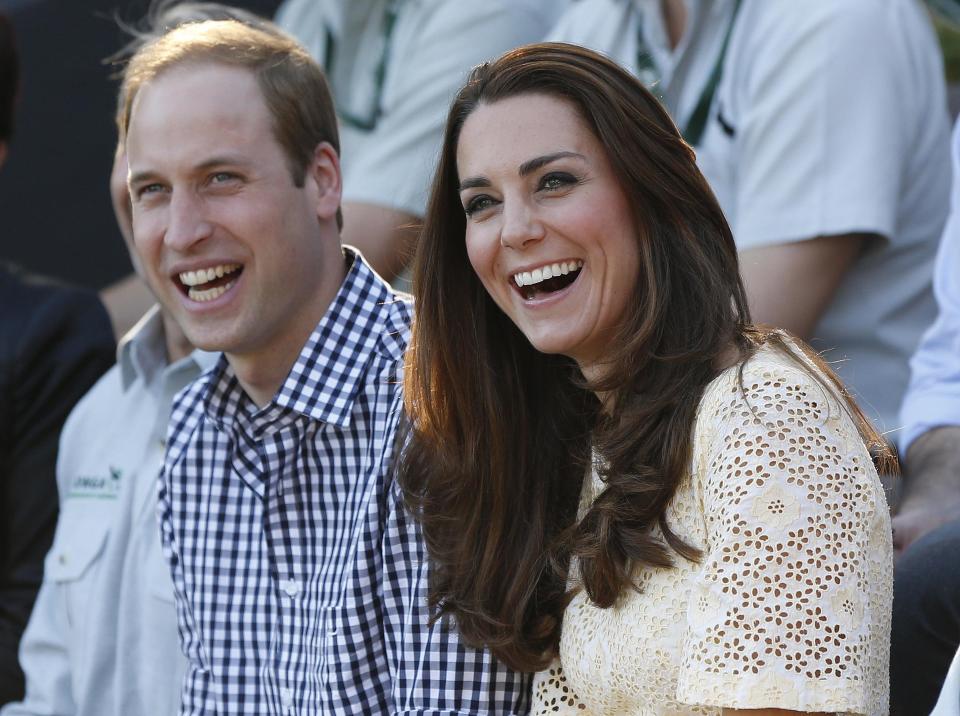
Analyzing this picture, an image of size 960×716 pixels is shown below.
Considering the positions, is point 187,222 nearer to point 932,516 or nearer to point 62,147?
point 932,516

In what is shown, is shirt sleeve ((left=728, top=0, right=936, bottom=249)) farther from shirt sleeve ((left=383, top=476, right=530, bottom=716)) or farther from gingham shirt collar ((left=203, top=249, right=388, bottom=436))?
shirt sleeve ((left=383, top=476, right=530, bottom=716))

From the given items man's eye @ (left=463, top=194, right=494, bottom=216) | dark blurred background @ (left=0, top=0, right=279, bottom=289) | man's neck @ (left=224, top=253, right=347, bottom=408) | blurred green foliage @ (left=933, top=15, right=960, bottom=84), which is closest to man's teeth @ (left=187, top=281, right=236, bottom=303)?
man's neck @ (left=224, top=253, right=347, bottom=408)

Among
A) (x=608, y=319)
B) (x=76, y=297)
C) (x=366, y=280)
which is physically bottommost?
(x=76, y=297)

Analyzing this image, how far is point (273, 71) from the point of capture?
2492 millimetres

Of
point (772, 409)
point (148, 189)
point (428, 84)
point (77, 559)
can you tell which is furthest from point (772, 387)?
point (428, 84)

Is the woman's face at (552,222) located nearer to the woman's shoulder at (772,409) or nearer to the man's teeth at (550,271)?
the man's teeth at (550,271)

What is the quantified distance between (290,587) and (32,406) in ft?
3.66

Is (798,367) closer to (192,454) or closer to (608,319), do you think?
(608,319)

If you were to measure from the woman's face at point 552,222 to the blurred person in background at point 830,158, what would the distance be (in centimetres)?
76

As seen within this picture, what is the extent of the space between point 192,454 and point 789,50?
1.29 m

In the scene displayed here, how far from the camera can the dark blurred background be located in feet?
15.3

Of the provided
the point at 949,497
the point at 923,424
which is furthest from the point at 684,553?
the point at 923,424

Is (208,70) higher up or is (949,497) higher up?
(208,70)

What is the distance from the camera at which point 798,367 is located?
1778 mm
